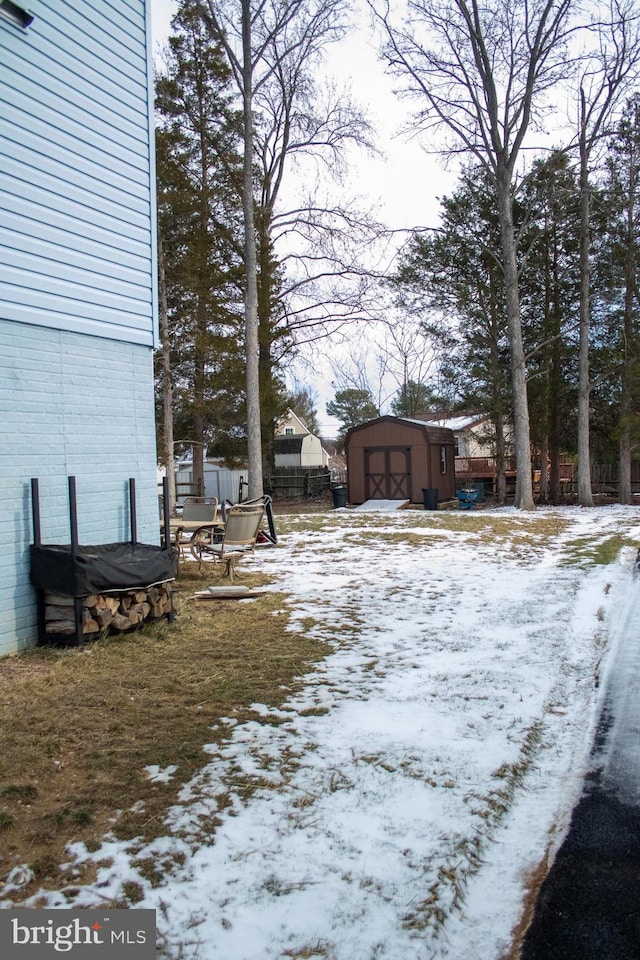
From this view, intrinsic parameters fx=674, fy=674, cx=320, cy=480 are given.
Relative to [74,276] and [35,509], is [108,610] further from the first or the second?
[74,276]

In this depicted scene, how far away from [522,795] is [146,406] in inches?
178

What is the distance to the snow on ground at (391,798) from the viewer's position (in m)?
2.07

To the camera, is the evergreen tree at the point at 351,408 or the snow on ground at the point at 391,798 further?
the evergreen tree at the point at 351,408

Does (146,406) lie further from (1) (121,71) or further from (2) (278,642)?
(1) (121,71)

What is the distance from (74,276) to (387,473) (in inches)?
654

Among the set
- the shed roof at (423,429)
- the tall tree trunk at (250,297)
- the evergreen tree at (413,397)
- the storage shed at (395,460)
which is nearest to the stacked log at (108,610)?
the tall tree trunk at (250,297)

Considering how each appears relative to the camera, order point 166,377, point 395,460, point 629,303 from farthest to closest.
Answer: point 395,460, point 629,303, point 166,377

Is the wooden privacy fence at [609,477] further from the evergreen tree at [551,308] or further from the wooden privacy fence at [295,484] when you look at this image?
the wooden privacy fence at [295,484]

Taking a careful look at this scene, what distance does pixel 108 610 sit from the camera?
5.02 meters

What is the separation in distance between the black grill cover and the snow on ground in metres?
1.38

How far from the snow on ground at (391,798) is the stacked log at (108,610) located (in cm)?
116

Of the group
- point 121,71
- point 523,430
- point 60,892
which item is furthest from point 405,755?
point 523,430

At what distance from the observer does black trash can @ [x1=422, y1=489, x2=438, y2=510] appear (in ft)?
65.1

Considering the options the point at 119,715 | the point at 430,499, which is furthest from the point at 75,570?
the point at 430,499
